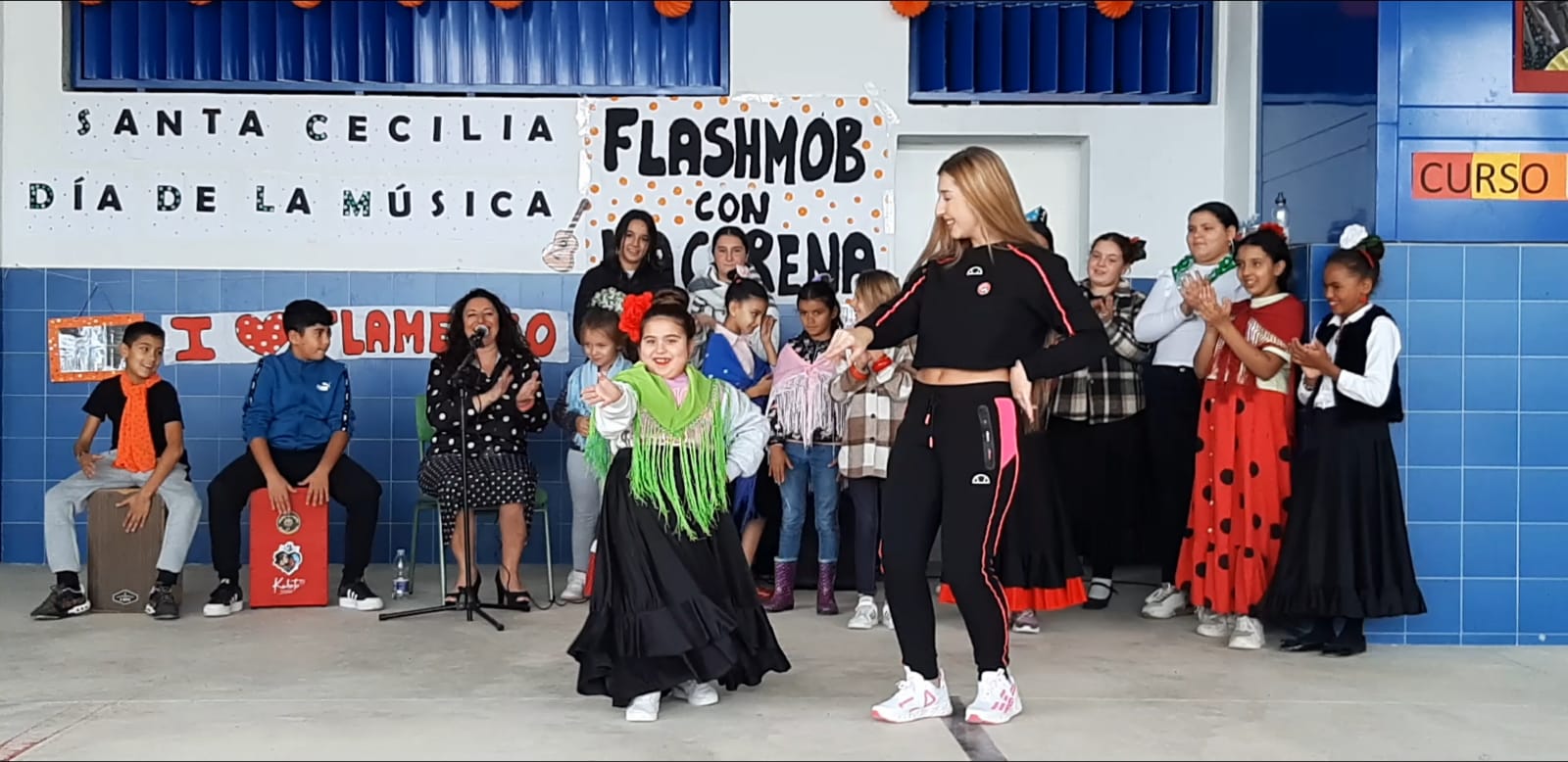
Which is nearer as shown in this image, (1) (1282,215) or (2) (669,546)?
(2) (669,546)

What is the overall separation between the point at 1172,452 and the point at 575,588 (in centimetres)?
243

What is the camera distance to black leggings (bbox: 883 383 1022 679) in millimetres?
4215

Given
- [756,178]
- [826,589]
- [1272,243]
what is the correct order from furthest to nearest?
[756,178], [826,589], [1272,243]

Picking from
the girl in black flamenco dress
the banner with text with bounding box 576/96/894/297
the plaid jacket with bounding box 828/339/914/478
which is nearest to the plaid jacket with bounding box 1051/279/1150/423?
the plaid jacket with bounding box 828/339/914/478

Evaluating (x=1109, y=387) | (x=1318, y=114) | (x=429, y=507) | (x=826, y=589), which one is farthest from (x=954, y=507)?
(x=429, y=507)

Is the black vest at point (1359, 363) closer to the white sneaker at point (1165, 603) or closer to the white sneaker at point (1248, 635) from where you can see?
the white sneaker at point (1248, 635)

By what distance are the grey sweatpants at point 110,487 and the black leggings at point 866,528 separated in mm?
2573

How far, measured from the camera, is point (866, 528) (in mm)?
5988

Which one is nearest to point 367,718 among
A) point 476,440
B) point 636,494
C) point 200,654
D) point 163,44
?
point 636,494

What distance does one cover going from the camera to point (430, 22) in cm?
737

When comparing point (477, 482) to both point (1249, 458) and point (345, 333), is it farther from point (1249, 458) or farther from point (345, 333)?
point (1249, 458)

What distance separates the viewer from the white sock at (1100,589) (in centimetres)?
630

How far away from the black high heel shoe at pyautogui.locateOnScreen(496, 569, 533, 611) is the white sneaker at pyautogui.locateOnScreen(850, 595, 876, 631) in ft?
4.19

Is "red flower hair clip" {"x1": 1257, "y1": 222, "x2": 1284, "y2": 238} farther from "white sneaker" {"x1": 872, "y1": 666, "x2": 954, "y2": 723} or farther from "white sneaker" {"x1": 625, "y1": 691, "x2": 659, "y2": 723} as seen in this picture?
"white sneaker" {"x1": 625, "y1": 691, "x2": 659, "y2": 723}
